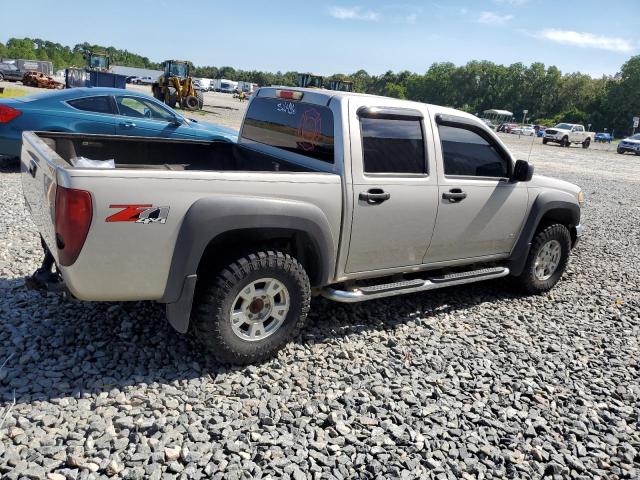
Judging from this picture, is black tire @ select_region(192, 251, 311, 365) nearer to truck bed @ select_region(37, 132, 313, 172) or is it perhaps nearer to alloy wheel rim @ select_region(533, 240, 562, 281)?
truck bed @ select_region(37, 132, 313, 172)

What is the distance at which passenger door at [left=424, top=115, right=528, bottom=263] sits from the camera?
14.3 ft

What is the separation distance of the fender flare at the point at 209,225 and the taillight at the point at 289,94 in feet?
4.12

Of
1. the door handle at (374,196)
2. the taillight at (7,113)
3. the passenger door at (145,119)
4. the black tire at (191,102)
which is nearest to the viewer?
the door handle at (374,196)

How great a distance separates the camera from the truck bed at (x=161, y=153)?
4.22 metres

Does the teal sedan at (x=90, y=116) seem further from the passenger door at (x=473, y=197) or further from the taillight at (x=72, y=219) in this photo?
the taillight at (x=72, y=219)

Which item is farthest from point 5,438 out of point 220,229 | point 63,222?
point 220,229

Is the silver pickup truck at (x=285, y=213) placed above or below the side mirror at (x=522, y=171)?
below

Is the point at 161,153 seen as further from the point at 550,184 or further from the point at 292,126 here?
the point at 550,184

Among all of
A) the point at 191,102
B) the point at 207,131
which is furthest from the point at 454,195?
the point at 191,102

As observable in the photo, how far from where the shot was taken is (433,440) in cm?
306

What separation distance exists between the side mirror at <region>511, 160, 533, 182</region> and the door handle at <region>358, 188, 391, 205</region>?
1557mm

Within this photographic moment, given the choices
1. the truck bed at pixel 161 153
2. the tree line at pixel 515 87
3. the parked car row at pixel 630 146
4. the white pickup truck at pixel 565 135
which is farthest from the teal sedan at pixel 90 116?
the tree line at pixel 515 87

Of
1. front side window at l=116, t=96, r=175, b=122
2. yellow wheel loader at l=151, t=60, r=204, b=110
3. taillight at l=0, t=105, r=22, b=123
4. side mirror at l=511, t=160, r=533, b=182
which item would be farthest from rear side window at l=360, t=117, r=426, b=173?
yellow wheel loader at l=151, t=60, r=204, b=110

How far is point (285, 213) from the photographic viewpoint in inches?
133
